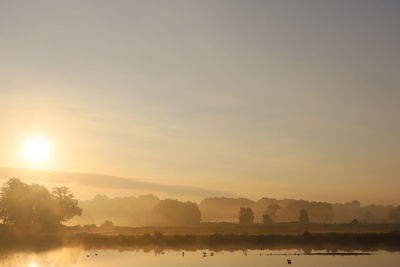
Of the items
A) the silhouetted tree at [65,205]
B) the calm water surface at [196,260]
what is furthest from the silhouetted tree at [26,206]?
the calm water surface at [196,260]

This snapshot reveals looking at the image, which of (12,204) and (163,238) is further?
(12,204)

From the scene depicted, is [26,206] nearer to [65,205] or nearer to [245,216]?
[65,205]

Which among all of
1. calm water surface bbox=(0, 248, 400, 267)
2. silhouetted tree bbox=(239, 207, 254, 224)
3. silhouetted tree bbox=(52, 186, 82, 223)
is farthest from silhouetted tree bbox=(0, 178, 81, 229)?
silhouetted tree bbox=(239, 207, 254, 224)

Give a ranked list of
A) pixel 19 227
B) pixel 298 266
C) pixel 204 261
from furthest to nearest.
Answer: pixel 19 227 < pixel 204 261 < pixel 298 266

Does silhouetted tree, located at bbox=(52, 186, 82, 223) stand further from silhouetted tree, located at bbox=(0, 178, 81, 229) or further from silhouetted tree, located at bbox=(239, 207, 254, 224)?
silhouetted tree, located at bbox=(239, 207, 254, 224)

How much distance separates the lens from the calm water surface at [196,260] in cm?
5747

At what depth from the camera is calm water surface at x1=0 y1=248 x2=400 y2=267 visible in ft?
189

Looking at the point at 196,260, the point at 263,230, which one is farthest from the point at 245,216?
the point at 196,260

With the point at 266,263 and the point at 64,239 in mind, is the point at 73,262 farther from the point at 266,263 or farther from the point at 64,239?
the point at 64,239

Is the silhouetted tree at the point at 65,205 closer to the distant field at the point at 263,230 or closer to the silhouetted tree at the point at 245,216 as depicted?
the distant field at the point at 263,230

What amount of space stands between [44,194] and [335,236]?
74.8 metres

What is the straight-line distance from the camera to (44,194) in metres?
131

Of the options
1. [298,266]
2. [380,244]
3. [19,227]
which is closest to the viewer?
[298,266]

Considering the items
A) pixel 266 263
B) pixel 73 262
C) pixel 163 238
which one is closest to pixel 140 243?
pixel 163 238
